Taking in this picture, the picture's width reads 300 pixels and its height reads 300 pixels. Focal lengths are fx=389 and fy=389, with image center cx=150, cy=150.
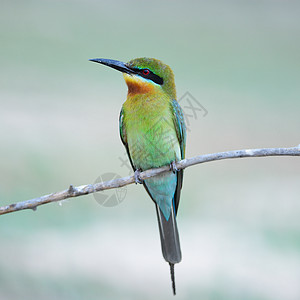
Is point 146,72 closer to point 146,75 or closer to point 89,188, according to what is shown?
point 146,75

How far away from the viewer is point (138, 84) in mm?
2027

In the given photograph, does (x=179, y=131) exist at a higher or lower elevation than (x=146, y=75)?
lower

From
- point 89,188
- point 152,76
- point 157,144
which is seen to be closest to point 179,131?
point 157,144

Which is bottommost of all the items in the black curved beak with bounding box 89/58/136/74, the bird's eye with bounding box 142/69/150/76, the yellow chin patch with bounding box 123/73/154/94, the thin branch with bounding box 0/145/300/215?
the thin branch with bounding box 0/145/300/215

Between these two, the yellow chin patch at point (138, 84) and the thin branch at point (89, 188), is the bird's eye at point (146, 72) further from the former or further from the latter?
the thin branch at point (89, 188)

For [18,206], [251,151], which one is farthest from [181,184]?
[18,206]

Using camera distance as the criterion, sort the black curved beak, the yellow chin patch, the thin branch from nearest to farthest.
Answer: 1. the thin branch
2. the black curved beak
3. the yellow chin patch

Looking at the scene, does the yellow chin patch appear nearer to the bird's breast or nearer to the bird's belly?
the bird's breast

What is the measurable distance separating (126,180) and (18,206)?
1.50 ft

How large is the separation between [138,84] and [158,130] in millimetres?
261

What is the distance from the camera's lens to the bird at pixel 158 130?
2.00 meters

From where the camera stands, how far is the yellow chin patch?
2018mm

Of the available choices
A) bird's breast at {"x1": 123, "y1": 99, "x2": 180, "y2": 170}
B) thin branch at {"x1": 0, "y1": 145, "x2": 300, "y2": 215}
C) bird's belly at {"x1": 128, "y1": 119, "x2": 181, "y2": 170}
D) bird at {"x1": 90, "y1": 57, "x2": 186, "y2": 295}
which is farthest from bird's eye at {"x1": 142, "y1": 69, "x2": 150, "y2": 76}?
thin branch at {"x1": 0, "y1": 145, "x2": 300, "y2": 215}

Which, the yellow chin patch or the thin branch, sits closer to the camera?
the thin branch
